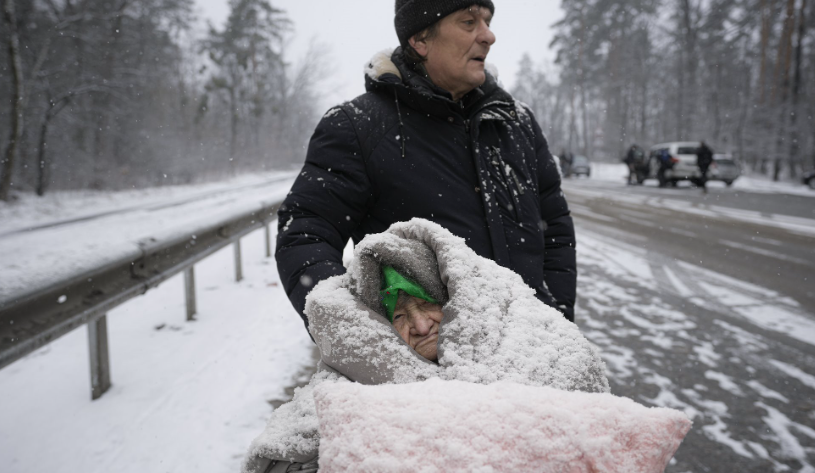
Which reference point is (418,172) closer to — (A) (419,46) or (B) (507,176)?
(B) (507,176)

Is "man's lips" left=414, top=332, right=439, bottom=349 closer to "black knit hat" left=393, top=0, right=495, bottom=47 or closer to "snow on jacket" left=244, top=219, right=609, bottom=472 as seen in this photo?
"snow on jacket" left=244, top=219, right=609, bottom=472

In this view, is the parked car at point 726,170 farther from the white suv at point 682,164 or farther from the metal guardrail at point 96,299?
the metal guardrail at point 96,299

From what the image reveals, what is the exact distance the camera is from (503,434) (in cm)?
87

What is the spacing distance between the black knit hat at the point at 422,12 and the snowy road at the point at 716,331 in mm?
2568

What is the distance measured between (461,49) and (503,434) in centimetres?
129

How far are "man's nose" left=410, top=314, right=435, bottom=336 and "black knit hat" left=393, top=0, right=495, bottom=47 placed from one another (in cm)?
104

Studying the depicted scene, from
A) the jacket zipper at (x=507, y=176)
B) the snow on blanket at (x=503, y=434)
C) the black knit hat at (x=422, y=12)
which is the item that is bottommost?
the snow on blanket at (x=503, y=434)

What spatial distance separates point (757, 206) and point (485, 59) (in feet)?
57.0

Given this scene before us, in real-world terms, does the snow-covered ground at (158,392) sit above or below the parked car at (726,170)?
below

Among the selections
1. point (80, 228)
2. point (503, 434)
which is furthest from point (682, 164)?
point (503, 434)

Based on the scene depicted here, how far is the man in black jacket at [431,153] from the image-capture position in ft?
5.23

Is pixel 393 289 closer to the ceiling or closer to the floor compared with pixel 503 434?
closer to the ceiling

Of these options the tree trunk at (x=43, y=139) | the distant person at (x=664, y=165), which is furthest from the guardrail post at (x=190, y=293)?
the distant person at (x=664, y=165)

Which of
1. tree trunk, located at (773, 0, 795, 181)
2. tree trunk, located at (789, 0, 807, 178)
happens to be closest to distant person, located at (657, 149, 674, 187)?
tree trunk, located at (773, 0, 795, 181)
